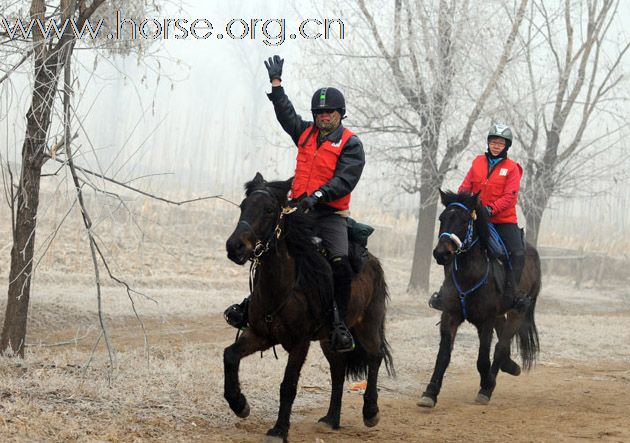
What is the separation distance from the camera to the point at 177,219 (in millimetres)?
27250

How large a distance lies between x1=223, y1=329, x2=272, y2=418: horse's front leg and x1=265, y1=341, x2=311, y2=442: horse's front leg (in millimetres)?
259

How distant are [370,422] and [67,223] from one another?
17099 millimetres

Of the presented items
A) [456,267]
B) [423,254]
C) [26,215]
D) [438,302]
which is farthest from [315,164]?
[423,254]

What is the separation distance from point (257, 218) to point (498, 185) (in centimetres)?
489

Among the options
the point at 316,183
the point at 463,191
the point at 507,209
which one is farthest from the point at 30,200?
the point at 507,209

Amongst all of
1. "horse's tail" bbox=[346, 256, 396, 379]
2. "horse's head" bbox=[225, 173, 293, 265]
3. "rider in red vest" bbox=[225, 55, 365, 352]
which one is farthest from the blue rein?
"horse's head" bbox=[225, 173, 293, 265]

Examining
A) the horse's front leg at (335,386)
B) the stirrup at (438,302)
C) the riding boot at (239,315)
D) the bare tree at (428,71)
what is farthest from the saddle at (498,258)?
the bare tree at (428,71)

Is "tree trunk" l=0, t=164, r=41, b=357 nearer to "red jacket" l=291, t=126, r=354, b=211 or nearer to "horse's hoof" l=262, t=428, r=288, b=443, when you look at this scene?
"red jacket" l=291, t=126, r=354, b=211

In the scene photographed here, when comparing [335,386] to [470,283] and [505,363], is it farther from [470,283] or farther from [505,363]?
[505,363]

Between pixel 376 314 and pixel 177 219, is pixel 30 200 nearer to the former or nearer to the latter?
pixel 376 314

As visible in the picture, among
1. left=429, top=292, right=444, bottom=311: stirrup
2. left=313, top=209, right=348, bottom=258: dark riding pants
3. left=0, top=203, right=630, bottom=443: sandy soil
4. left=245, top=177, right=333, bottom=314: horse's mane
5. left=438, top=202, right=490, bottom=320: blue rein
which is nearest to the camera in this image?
left=245, top=177, right=333, bottom=314: horse's mane

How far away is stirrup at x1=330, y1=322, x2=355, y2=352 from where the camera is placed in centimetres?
668

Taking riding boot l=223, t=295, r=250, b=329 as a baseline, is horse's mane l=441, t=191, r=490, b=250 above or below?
above

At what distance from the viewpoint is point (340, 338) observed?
6680 mm
